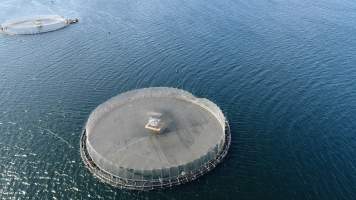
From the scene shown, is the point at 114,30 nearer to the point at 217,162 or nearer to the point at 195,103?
the point at 195,103

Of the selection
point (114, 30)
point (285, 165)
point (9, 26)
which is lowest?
point (9, 26)

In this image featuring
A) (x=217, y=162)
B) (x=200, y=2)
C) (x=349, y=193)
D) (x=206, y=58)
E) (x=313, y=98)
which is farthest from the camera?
(x=200, y=2)

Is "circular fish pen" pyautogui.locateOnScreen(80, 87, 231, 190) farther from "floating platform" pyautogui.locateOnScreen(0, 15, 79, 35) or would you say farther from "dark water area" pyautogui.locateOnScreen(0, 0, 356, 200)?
"floating platform" pyautogui.locateOnScreen(0, 15, 79, 35)

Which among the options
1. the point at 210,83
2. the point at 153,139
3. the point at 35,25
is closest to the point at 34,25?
the point at 35,25

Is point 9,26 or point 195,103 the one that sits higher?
point 195,103

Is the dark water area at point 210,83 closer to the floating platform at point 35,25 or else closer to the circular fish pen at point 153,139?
the circular fish pen at point 153,139

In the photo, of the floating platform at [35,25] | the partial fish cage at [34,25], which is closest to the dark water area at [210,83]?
the floating platform at [35,25]

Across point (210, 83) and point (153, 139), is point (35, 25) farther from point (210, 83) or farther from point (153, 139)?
point (153, 139)

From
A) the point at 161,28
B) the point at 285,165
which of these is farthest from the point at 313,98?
the point at 161,28

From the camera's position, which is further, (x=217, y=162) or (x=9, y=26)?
(x=9, y=26)
